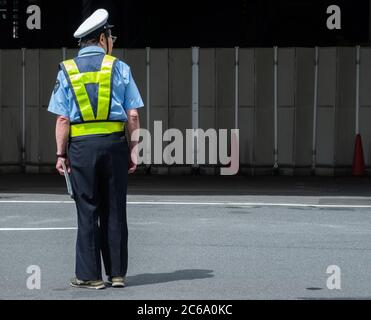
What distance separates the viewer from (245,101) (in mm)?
21359

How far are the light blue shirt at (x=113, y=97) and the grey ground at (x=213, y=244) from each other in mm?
1385

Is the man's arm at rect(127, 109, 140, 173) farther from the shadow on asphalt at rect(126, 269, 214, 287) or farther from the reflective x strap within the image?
the shadow on asphalt at rect(126, 269, 214, 287)

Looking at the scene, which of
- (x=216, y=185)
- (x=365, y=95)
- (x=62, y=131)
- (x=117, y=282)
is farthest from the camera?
(x=365, y=95)

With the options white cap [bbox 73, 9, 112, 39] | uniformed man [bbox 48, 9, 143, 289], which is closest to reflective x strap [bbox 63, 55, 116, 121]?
uniformed man [bbox 48, 9, 143, 289]

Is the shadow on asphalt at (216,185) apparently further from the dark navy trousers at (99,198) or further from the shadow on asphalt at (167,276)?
the dark navy trousers at (99,198)

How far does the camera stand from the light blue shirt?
30.3ft

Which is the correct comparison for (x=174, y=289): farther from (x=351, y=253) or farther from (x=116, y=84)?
(x=351, y=253)

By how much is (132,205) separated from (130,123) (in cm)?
638

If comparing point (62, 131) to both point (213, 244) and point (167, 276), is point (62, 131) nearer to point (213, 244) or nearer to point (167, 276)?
point (167, 276)

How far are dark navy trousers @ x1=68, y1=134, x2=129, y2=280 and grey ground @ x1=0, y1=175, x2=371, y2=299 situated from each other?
10.6 inches

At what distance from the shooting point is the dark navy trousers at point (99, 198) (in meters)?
9.28

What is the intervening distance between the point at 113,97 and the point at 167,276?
5.84 feet

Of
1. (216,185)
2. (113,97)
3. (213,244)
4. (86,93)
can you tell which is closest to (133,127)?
(113,97)

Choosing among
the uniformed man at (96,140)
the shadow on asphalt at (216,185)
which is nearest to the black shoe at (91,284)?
the uniformed man at (96,140)
